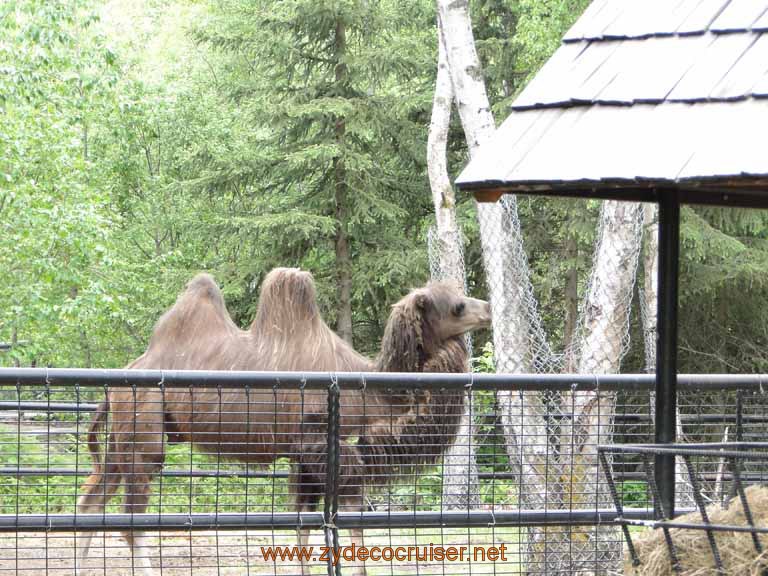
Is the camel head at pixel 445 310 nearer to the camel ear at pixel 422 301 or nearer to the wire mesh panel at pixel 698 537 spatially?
the camel ear at pixel 422 301

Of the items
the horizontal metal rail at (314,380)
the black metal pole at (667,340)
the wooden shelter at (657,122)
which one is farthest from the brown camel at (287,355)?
the wooden shelter at (657,122)

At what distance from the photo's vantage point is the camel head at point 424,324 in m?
7.92

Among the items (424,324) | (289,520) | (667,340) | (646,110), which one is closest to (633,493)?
(289,520)

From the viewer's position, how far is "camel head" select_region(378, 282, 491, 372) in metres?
→ 7.92

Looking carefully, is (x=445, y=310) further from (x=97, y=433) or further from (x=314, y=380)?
(x=97, y=433)

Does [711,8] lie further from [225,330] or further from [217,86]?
[217,86]

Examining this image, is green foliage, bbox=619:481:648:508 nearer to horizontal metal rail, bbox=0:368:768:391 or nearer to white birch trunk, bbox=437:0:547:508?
horizontal metal rail, bbox=0:368:768:391

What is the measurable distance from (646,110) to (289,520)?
2.59m

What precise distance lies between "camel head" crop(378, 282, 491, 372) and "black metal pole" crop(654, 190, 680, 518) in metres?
4.04

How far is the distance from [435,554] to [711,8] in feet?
9.95

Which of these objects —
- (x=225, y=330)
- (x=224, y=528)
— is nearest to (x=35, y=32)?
(x=225, y=330)

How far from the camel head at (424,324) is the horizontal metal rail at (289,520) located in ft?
9.27

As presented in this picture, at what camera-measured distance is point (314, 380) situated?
186 inches

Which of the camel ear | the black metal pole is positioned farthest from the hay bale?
the camel ear
